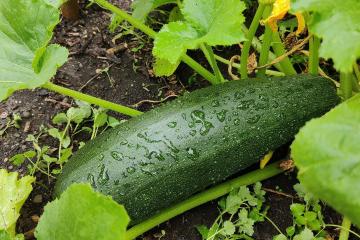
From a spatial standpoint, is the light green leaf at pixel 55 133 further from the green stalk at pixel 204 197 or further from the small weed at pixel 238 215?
the small weed at pixel 238 215

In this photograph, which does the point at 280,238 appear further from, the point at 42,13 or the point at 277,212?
the point at 42,13

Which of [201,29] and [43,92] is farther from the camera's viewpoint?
[43,92]

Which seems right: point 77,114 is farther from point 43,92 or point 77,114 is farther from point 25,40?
point 25,40

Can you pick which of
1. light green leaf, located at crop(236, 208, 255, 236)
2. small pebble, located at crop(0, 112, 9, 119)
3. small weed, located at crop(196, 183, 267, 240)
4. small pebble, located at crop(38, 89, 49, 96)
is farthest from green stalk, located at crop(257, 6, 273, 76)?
small pebble, located at crop(0, 112, 9, 119)

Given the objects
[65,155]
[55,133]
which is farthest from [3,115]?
[65,155]

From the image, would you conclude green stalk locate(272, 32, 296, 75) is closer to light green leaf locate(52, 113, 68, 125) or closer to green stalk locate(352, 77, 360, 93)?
green stalk locate(352, 77, 360, 93)

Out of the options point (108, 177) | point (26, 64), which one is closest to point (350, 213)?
point (108, 177)

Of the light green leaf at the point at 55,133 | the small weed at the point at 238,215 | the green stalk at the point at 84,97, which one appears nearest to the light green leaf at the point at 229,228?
the small weed at the point at 238,215
